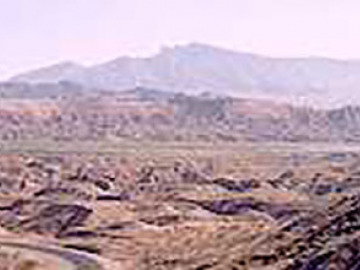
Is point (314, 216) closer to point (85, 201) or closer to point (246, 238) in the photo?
point (246, 238)

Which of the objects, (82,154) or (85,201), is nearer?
(85,201)

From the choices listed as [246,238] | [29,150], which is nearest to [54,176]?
[29,150]

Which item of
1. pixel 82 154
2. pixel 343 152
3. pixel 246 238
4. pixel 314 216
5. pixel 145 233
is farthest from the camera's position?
pixel 343 152

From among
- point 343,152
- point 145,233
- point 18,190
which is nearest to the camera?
point 145,233

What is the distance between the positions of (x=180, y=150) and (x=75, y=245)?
96605mm

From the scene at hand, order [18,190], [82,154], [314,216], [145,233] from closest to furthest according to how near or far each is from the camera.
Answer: [314,216], [145,233], [18,190], [82,154]

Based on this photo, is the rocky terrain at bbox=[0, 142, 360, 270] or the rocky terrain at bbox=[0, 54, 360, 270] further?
the rocky terrain at bbox=[0, 54, 360, 270]

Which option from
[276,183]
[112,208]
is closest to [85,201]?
[112,208]

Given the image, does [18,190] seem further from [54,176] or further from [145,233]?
[145,233]

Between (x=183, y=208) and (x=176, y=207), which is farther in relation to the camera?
(x=176, y=207)

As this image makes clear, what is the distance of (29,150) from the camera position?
165250 mm

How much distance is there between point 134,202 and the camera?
107 meters

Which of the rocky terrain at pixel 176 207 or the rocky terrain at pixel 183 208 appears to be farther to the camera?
the rocky terrain at pixel 176 207

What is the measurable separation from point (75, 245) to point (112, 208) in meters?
20.4
